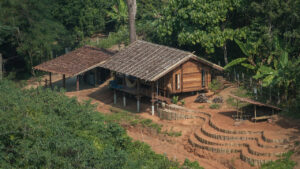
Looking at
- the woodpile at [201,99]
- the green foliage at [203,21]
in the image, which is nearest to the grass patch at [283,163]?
the woodpile at [201,99]

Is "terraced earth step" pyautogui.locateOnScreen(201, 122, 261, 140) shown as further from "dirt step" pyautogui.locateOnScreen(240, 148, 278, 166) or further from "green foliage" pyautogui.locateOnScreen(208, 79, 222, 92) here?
"green foliage" pyautogui.locateOnScreen(208, 79, 222, 92)

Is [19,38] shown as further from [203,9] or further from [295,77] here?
[295,77]

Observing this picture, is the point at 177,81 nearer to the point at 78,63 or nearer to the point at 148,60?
the point at 148,60

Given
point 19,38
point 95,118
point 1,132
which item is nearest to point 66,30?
point 19,38

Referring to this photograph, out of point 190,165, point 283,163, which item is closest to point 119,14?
point 190,165

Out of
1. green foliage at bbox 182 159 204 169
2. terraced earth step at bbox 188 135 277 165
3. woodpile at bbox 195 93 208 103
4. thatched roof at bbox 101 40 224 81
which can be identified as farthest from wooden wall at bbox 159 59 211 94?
green foliage at bbox 182 159 204 169

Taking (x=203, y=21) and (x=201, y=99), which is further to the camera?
(x=203, y=21)
